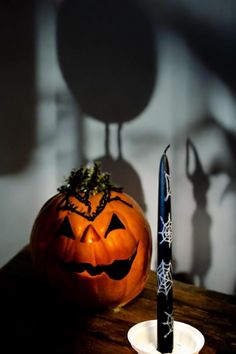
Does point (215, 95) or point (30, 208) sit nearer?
point (215, 95)

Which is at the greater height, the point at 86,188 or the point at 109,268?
the point at 86,188

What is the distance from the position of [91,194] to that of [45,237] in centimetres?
11

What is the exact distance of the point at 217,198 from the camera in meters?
1.10

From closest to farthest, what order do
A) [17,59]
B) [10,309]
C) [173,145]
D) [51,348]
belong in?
[51,348] < [10,309] < [173,145] < [17,59]

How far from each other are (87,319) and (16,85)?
648 millimetres

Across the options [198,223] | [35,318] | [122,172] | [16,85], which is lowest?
[35,318]

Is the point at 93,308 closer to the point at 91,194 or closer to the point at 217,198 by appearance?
the point at 91,194

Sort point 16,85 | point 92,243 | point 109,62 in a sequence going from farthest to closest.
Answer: point 16,85 < point 109,62 < point 92,243

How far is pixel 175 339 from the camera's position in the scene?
738mm

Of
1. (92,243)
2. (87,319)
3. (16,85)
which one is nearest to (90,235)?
(92,243)

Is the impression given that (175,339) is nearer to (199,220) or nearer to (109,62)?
(199,220)

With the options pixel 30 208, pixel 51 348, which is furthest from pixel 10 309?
pixel 30 208

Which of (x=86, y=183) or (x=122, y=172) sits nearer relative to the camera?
(x=86, y=183)

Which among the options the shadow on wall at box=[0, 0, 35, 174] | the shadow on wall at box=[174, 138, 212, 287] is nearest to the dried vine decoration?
the shadow on wall at box=[174, 138, 212, 287]
